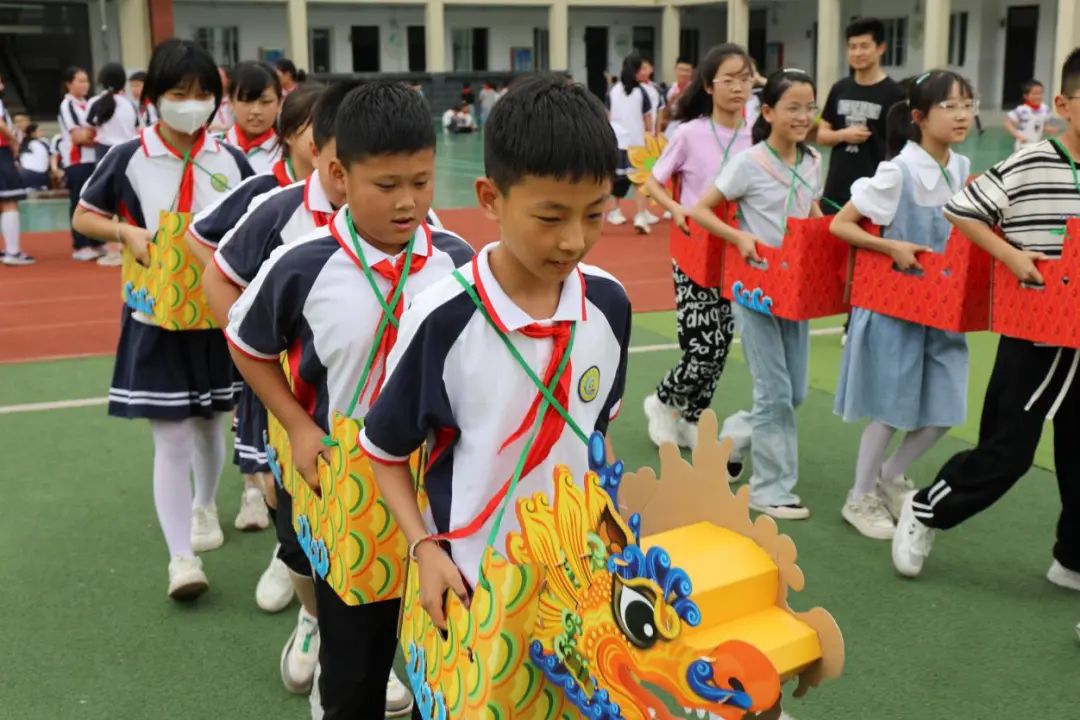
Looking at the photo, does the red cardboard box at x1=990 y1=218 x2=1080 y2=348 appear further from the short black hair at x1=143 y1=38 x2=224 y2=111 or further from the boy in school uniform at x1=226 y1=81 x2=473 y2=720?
the short black hair at x1=143 y1=38 x2=224 y2=111

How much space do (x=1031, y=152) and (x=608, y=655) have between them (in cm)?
251

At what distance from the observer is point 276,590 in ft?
12.2

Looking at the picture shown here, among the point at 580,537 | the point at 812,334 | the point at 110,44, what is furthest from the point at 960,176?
the point at 110,44

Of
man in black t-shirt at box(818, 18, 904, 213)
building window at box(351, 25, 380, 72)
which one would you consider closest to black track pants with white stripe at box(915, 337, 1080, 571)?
man in black t-shirt at box(818, 18, 904, 213)

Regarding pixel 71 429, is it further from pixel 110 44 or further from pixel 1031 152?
pixel 110 44

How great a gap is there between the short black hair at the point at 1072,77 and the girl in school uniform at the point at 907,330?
1.65ft

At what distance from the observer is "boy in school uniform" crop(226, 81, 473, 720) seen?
2244 millimetres

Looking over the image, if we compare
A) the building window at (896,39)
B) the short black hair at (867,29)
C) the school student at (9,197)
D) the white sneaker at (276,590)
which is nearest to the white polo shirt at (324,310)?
the white sneaker at (276,590)

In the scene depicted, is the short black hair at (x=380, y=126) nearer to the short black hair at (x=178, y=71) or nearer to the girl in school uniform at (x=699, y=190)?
the short black hair at (x=178, y=71)

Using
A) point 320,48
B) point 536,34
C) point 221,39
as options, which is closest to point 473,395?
point 221,39

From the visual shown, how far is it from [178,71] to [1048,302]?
265 centimetres

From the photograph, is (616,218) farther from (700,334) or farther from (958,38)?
(958,38)

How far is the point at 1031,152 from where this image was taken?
3.48m

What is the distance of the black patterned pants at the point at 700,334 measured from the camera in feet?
16.1
